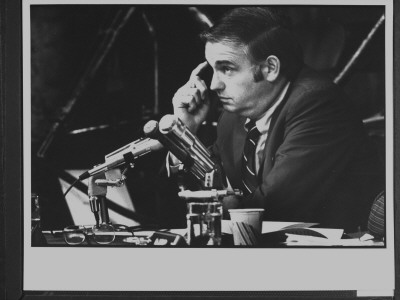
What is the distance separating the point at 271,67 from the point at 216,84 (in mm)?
305

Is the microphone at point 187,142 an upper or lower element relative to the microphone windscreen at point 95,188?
upper

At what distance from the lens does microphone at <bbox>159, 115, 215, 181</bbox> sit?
126 inches

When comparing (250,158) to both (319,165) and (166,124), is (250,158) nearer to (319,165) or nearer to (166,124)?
(319,165)

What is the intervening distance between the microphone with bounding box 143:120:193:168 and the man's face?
1.10 feet

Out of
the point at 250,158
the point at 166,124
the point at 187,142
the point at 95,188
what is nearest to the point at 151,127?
the point at 166,124

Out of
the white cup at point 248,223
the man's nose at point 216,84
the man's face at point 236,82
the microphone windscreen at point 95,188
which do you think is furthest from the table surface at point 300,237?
the man's nose at point 216,84

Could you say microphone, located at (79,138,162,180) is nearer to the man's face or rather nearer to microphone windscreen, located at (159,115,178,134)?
microphone windscreen, located at (159,115,178,134)

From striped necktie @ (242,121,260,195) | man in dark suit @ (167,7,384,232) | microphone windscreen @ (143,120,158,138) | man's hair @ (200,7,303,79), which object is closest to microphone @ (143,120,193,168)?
microphone windscreen @ (143,120,158,138)

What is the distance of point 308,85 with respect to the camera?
3180 mm

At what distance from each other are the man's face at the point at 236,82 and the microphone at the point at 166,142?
334mm

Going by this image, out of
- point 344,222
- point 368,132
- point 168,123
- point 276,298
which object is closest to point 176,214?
point 168,123

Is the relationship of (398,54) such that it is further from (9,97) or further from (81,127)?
(9,97)

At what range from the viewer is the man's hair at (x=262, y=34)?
Answer: 3168mm

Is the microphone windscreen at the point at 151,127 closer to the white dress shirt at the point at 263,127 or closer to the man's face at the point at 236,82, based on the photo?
the man's face at the point at 236,82
